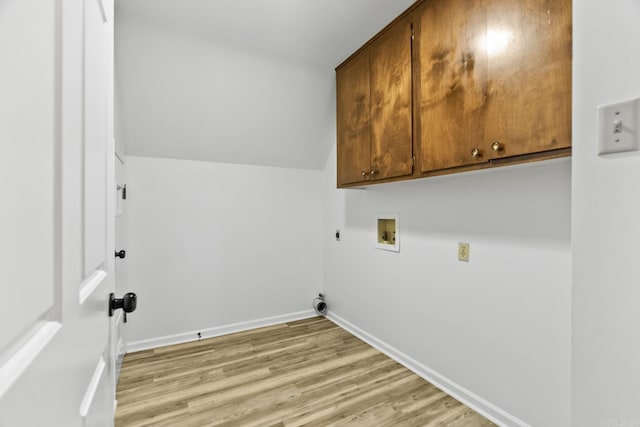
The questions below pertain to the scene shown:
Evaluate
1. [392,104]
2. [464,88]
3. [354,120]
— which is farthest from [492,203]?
[354,120]

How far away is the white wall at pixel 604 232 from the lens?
643 mm

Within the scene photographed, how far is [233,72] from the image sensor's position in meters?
2.22

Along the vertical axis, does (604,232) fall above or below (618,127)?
below

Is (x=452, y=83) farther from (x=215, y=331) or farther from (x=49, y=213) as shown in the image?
(x=215, y=331)

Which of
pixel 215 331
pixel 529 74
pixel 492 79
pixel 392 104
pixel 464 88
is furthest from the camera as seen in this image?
pixel 215 331

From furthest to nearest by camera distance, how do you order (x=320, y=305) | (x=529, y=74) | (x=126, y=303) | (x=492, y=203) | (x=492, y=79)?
(x=320, y=305) → (x=492, y=203) → (x=492, y=79) → (x=529, y=74) → (x=126, y=303)

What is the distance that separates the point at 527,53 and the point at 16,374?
1.71 meters

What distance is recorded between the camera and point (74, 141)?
0.50 m

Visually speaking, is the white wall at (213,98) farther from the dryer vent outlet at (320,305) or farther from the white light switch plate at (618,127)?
the white light switch plate at (618,127)

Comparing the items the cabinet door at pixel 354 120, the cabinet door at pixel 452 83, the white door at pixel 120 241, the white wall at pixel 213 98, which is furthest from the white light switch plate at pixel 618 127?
the white door at pixel 120 241

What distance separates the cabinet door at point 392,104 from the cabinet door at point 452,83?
111 mm

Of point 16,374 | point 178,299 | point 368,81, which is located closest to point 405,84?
point 368,81

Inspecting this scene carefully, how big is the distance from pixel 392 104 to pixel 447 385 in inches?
74.5

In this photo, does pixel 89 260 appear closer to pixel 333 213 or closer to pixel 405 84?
pixel 405 84
